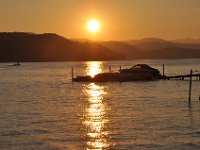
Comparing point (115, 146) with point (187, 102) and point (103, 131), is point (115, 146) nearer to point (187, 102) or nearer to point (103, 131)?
point (103, 131)

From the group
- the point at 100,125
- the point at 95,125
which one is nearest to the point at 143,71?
the point at 95,125

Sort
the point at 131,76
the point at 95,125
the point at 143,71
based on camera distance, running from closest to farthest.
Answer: the point at 95,125
the point at 131,76
the point at 143,71

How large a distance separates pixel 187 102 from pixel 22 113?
54.9 feet

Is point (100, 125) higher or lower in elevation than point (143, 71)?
lower

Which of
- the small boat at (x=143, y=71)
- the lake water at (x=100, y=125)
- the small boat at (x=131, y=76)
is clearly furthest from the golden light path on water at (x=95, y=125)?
the small boat at (x=143, y=71)

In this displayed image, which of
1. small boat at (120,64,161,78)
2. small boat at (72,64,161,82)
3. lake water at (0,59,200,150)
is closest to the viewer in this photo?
lake water at (0,59,200,150)

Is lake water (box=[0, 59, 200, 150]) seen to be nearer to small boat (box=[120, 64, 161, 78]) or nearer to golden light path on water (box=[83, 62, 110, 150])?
golden light path on water (box=[83, 62, 110, 150])

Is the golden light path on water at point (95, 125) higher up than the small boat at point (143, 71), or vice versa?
the small boat at point (143, 71)

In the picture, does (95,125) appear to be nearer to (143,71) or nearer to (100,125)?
(100,125)

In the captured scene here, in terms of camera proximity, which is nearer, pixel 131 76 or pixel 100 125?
pixel 100 125

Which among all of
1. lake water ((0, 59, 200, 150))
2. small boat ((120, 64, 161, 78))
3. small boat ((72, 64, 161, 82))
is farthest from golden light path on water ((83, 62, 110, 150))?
small boat ((120, 64, 161, 78))

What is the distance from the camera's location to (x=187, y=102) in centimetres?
5075

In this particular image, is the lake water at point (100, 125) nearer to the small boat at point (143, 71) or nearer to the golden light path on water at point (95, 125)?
the golden light path on water at point (95, 125)

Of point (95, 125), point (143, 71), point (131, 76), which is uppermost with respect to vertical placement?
point (143, 71)
